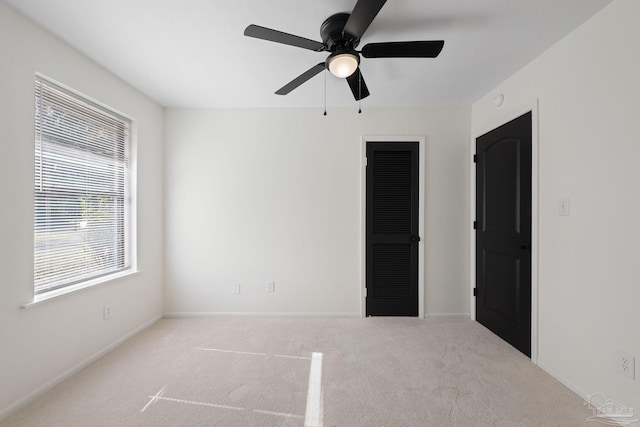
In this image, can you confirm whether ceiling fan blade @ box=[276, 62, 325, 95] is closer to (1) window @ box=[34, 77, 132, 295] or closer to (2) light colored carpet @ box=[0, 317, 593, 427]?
(1) window @ box=[34, 77, 132, 295]

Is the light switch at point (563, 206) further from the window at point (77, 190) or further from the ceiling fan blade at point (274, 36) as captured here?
the window at point (77, 190)

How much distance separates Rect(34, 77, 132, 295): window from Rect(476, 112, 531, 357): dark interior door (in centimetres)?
379

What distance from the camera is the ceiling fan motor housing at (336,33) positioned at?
5.69 feet

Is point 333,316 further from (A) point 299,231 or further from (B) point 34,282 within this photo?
(B) point 34,282

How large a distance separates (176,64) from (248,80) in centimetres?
62

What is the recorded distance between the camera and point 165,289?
3.39m

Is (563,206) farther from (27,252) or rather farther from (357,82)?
(27,252)

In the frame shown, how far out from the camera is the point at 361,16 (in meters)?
1.45

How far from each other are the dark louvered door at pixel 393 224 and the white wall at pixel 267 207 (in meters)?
0.18

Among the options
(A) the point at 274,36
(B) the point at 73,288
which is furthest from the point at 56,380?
(A) the point at 274,36

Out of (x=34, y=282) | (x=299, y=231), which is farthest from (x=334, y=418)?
(x=34, y=282)

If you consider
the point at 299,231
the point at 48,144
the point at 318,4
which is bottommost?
the point at 299,231

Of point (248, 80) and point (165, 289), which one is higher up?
point (248, 80)

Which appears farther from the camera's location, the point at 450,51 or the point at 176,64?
the point at 176,64
